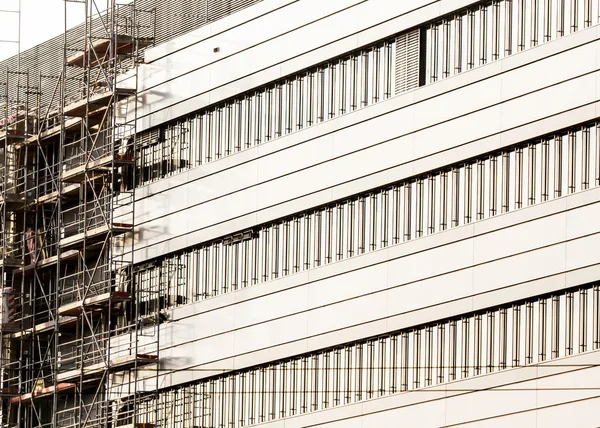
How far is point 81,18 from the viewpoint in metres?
61.4

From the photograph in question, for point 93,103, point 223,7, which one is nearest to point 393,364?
point 223,7

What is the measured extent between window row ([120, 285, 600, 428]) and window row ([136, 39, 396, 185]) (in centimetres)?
Result: 695

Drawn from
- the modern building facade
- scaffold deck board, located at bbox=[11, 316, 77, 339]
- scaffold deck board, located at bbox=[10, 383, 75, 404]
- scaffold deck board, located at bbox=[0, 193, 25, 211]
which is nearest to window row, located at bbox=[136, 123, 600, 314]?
the modern building facade

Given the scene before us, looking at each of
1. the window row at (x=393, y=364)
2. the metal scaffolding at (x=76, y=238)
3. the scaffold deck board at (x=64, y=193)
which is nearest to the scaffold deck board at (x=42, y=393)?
the metal scaffolding at (x=76, y=238)

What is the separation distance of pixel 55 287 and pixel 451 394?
73.2 ft

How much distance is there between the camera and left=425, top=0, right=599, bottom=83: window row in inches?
1655

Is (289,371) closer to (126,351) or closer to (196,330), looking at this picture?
(196,330)

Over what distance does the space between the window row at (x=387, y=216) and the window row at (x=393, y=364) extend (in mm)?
2642

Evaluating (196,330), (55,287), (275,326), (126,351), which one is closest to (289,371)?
(275,326)

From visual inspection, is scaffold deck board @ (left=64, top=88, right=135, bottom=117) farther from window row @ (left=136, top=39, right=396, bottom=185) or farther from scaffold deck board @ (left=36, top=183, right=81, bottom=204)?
scaffold deck board @ (left=36, top=183, right=81, bottom=204)

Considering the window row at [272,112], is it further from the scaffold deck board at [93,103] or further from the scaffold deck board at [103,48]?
the scaffold deck board at [103,48]

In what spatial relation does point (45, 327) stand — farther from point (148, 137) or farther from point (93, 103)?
point (148, 137)

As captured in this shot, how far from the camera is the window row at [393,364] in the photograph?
135 feet

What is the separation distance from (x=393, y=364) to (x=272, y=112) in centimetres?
994
